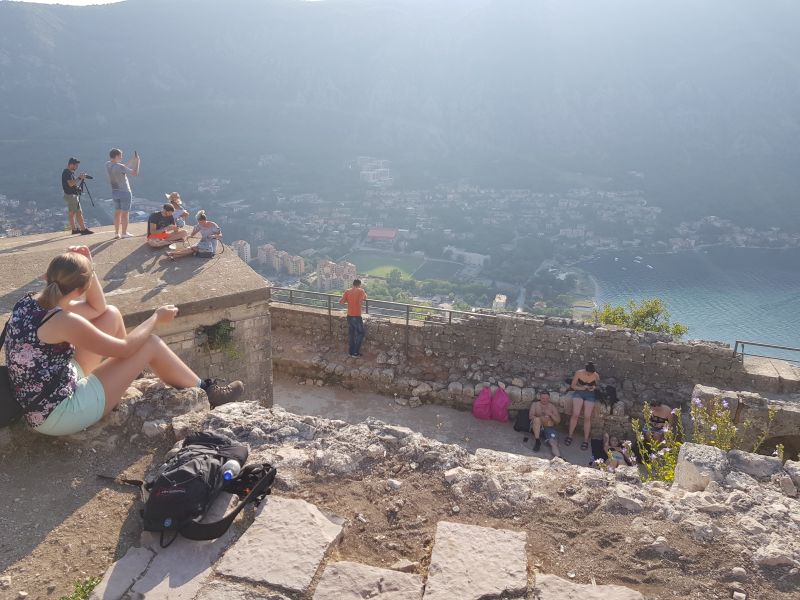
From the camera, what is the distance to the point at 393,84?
93.5 metres

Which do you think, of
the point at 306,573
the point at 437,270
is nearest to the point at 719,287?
the point at 437,270

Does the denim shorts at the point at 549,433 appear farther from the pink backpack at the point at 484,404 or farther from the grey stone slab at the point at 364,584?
the grey stone slab at the point at 364,584

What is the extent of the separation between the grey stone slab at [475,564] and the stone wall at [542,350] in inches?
303

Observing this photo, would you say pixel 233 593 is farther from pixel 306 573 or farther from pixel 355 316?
pixel 355 316

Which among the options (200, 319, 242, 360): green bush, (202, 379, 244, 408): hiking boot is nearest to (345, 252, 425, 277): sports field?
(200, 319, 242, 360): green bush

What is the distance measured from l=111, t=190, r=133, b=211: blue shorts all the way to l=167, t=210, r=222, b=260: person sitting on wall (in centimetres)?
182

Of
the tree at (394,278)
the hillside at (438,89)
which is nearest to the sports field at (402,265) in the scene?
the tree at (394,278)

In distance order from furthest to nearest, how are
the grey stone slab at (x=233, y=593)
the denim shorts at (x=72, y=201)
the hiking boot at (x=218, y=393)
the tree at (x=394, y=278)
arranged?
the tree at (x=394, y=278) → the denim shorts at (x=72, y=201) → the hiking boot at (x=218, y=393) → the grey stone slab at (x=233, y=593)

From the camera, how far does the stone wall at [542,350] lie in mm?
10297

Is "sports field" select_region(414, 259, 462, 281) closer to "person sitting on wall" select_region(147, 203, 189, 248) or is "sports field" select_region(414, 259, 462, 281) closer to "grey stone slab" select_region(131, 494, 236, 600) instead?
"person sitting on wall" select_region(147, 203, 189, 248)

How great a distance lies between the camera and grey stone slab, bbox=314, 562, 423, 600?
294 centimetres

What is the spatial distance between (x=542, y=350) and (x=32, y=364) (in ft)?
30.2

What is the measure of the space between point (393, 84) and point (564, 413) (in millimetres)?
92224

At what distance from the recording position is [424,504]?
3.78 m
